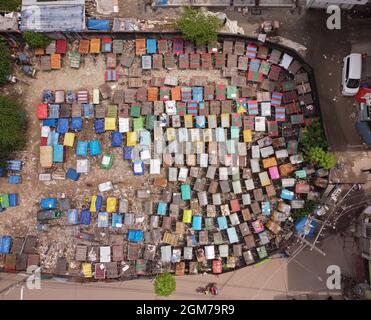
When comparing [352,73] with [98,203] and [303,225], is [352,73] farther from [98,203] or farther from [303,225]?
[98,203]

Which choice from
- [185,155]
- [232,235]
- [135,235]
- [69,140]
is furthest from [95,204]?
[232,235]

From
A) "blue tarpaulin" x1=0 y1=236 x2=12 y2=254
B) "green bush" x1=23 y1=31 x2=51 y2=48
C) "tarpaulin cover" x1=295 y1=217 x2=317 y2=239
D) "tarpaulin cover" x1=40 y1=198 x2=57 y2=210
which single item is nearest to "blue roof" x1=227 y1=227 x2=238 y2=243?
"tarpaulin cover" x1=295 y1=217 x2=317 y2=239

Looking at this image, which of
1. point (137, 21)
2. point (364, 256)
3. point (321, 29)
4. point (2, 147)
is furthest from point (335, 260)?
point (2, 147)

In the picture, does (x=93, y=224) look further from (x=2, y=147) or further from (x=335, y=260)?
(x=335, y=260)

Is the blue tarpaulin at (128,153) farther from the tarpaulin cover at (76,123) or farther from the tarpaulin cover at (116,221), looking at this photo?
the tarpaulin cover at (116,221)

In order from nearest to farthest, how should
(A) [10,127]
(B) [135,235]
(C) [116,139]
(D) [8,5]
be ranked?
(A) [10,127]
(B) [135,235]
(C) [116,139]
(D) [8,5]

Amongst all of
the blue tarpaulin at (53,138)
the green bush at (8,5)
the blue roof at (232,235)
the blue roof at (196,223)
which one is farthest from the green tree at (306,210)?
the green bush at (8,5)

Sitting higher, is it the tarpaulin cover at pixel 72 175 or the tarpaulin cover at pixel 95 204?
the tarpaulin cover at pixel 72 175
